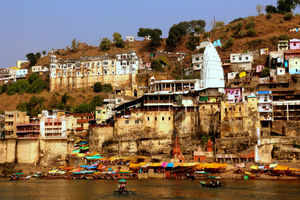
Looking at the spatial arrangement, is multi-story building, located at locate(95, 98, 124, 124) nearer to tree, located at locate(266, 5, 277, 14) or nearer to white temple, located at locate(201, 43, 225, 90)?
white temple, located at locate(201, 43, 225, 90)

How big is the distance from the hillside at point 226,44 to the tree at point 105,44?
3.07 ft

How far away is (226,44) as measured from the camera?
87.0 meters

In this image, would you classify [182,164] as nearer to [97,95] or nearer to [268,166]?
[268,166]

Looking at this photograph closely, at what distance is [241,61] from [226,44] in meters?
12.1

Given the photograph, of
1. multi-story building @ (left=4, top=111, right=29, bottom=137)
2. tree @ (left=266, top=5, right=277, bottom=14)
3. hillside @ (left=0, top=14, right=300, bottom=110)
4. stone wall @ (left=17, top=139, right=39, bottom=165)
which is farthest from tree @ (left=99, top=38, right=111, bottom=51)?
stone wall @ (left=17, top=139, right=39, bottom=165)

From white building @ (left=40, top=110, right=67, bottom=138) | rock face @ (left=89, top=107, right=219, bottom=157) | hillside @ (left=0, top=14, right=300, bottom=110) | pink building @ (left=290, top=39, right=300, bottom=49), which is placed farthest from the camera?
hillside @ (left=0, top=14, right=300, bottom=110)

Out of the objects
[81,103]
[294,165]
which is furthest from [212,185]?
[81,103]

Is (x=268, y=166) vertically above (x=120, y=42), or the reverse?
(x=120, y=42)

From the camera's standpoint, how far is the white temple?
63.9m

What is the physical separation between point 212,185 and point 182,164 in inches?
313

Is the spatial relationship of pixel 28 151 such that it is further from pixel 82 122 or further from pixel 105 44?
pixel 105 44

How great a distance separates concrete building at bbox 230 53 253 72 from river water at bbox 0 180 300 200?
3085 centimetres

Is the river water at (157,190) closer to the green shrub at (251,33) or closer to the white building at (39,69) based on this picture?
the green shrub at (251,33)

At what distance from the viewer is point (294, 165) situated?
50938 mm
